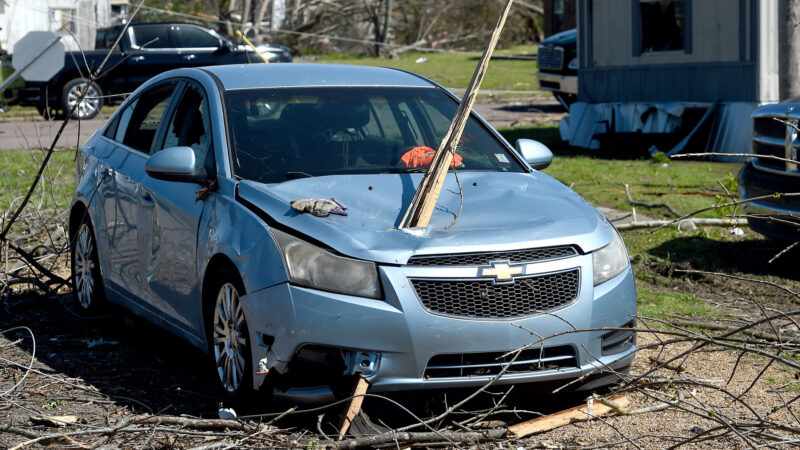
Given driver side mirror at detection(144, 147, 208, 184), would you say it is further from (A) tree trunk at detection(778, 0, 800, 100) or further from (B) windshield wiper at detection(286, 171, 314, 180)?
(A) tree trunk at detection(778, 0, 800, 100)

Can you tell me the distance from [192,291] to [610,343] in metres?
2.07

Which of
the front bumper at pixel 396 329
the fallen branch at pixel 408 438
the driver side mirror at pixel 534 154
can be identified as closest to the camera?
the fallen branch at pixel 408 438

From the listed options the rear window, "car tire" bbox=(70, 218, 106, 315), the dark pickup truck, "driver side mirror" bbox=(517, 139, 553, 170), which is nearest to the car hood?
"driver side mirror" bbox=(517, 139, 553, 170)

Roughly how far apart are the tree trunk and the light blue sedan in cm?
769

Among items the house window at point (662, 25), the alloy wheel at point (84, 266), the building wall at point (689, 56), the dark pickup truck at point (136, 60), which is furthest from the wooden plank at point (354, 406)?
the dark pickup truck at point (136, 60)

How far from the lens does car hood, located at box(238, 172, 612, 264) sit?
15.2ft

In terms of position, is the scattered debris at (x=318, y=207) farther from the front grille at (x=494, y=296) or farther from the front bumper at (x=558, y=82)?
the front bumper at (x=558, y=82)

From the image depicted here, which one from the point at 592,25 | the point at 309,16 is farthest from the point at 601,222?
the point at 309,16

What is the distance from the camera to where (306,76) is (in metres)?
6.22

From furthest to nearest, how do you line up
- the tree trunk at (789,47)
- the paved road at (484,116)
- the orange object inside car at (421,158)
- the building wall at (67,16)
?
the paved road at (484,116) → the building wall at (67,16) → the tree trunk at (789,47) → the orange object inside car at (421,158)

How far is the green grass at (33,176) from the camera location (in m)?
11.3

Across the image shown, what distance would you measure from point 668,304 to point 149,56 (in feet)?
56.5

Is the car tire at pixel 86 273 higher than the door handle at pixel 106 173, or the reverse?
the door handle at pixel 106 173

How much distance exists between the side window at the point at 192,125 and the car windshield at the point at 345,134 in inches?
7.3
